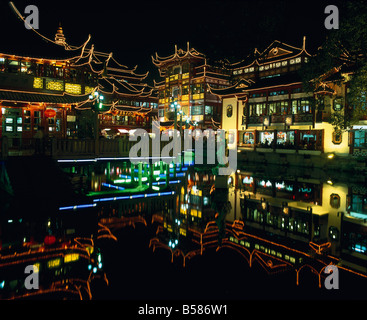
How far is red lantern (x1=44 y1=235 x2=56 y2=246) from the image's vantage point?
6688 millimetres

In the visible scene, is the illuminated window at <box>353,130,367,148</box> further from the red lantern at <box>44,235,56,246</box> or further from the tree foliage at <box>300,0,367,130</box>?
the red lantern at <box>44,235,56,246</box>

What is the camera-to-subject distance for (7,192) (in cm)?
1168

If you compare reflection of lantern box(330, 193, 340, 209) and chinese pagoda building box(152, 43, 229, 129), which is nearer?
reflection of lantern box(330, 193, 340, 209)

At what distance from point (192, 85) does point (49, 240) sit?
46.6 m

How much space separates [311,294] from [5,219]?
7834 millimetres

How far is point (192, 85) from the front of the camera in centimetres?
5109

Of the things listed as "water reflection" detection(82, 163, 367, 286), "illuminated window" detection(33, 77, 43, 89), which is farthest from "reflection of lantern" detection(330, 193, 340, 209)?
"illuminated window" detection(33, 77, 43, 89)

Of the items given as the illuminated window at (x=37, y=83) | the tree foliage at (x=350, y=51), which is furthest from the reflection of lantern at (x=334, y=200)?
the illuminated window at (x=37, y=83)

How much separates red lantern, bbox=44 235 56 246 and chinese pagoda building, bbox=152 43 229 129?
39.3 m

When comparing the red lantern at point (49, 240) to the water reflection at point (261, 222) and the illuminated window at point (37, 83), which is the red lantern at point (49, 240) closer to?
the water reflection at point (261, 222)

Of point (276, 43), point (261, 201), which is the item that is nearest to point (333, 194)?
point (261, 201)

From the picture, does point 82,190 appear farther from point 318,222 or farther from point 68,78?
point 68,78

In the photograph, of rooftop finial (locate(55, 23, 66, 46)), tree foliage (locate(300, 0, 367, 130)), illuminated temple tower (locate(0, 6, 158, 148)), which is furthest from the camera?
rooftop finial (locate(55, 23, 66, 46))

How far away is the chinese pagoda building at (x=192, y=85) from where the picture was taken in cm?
4850
